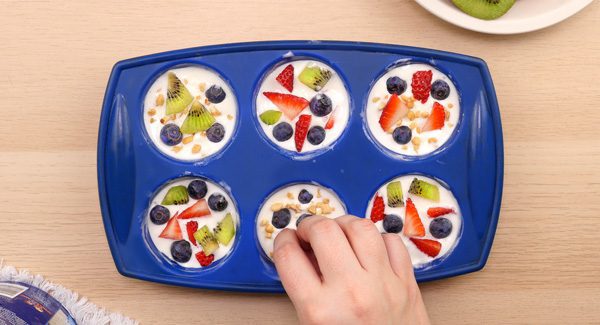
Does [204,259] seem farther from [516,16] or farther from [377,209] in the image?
[516,16]

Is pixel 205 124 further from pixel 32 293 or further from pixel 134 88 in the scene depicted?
pixel 32 293

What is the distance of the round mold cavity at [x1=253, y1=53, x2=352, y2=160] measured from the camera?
3.50ft

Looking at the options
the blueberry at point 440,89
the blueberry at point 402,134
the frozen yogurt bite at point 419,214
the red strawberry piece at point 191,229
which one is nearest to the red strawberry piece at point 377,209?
the frozen yogurt bite at point 419,214

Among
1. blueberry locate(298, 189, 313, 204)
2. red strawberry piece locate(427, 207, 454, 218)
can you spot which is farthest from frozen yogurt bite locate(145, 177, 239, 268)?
red strawberry piece locate(427, 207, 454, 218)

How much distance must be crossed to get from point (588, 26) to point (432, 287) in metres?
0.56

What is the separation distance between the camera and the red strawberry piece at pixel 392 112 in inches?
42.2

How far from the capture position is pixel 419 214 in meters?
1.09

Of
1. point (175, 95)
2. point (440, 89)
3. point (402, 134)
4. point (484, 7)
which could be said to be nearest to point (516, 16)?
point (484, 7)

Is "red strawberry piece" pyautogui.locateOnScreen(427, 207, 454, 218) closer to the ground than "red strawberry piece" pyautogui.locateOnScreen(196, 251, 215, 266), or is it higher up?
higher up

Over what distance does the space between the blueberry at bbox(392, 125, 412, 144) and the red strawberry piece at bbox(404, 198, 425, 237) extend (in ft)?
0.35

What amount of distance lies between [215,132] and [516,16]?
0.57 m

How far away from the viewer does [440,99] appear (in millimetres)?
1083

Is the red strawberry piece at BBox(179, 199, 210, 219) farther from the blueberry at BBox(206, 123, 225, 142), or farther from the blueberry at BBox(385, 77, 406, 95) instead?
the blueberry at BBox(385, 77, 406, 95)

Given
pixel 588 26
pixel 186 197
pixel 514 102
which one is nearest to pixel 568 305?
pixel 514 102
